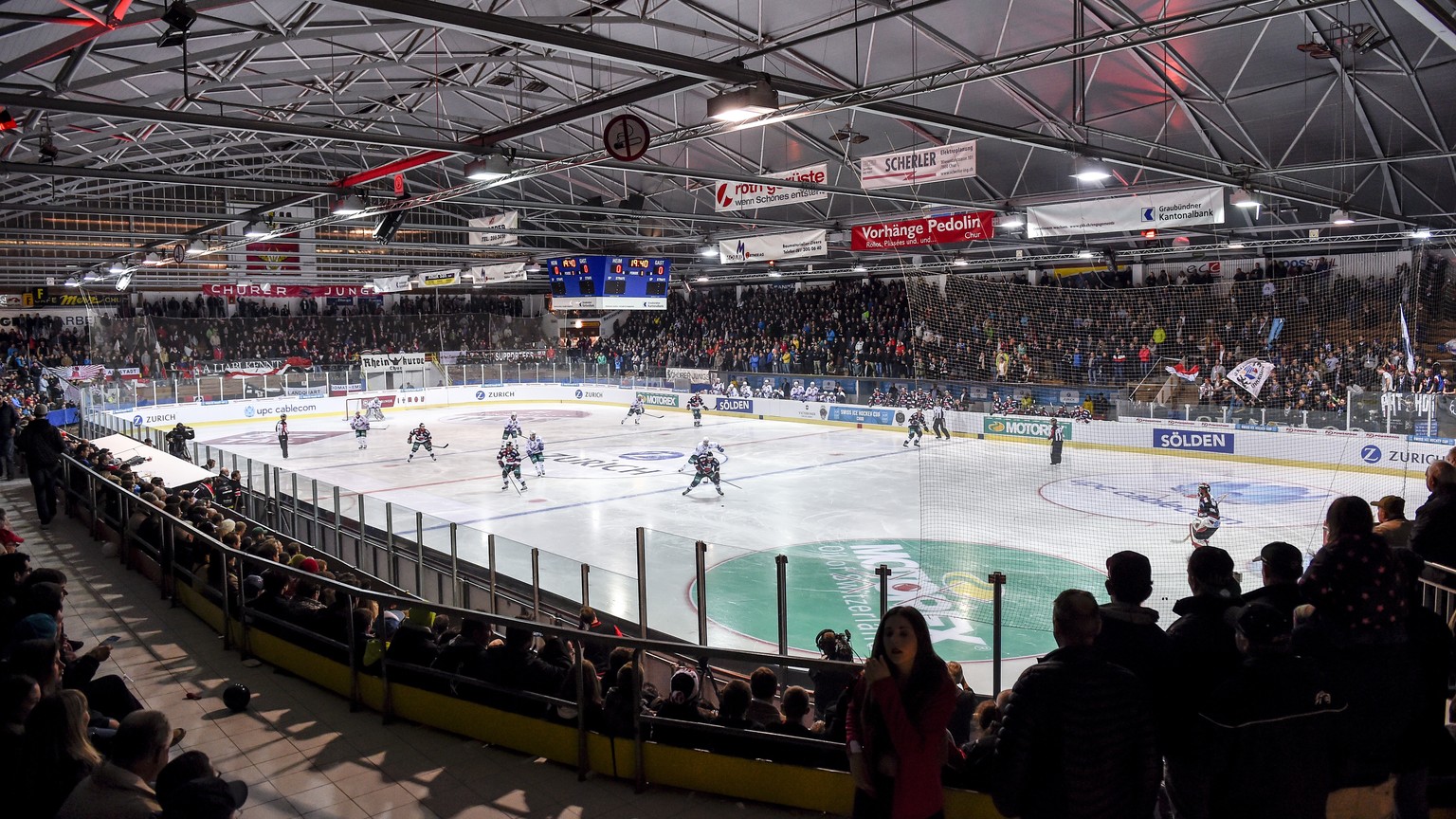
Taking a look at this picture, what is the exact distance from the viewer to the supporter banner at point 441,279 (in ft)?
115

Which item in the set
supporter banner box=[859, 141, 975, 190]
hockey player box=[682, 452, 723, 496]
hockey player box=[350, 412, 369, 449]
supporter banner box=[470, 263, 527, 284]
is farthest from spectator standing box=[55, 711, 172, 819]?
supporter banner box=[470, 263, 527, 284]

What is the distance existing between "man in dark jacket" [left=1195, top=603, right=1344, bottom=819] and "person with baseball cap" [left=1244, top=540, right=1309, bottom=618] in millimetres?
538

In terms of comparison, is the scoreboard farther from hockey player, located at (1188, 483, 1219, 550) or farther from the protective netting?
hockey player, located at (1188, 483, 1219, 550)

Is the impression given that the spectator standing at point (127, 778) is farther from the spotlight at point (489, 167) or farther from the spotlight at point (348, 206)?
the spotlight at point (348, 206)

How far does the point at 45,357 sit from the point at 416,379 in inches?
533

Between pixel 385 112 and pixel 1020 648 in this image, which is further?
pixel 385 112

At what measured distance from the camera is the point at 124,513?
28.5ft

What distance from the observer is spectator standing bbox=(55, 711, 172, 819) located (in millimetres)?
2594

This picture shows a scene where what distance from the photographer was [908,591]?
10164 millimetres

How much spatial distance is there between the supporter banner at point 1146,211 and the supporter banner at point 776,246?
5.85 m

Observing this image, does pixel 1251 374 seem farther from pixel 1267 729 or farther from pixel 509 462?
pixel 1267 729

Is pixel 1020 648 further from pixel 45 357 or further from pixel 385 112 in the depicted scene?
pixel 45 357

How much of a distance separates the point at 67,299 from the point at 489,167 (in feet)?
129

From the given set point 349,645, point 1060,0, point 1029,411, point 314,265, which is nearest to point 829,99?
point 1060,0
